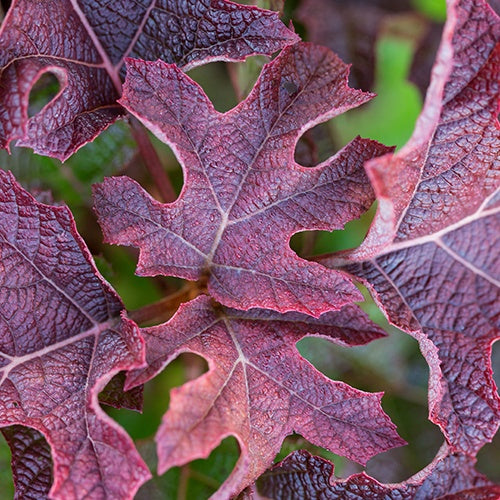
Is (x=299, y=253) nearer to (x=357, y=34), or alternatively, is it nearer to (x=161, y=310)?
(x=161, y=310)

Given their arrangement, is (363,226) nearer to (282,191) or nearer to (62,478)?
(282,191)

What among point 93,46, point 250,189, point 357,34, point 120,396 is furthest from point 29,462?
point 357,34

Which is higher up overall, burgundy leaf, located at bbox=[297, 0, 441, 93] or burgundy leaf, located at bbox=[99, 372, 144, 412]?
burgundy leaf, located at bbox=[297, 0, 441, 93]

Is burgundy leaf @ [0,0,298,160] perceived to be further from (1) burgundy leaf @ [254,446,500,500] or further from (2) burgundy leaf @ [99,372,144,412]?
(1) burgundy leaf @ [254,446,500,500]

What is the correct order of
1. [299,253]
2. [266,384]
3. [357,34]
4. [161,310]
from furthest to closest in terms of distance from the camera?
[357,34] → [299,253] → [161,310] → [266,384]

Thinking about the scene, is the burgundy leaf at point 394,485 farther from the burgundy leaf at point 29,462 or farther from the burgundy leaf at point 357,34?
the burgundy leaf at point 357,34

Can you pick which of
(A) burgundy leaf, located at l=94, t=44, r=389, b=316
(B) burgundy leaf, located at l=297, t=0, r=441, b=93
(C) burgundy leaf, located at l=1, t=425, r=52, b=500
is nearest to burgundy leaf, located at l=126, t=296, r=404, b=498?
(A) burgundy leaf, located at l=94, t=44, r=389, b=316
